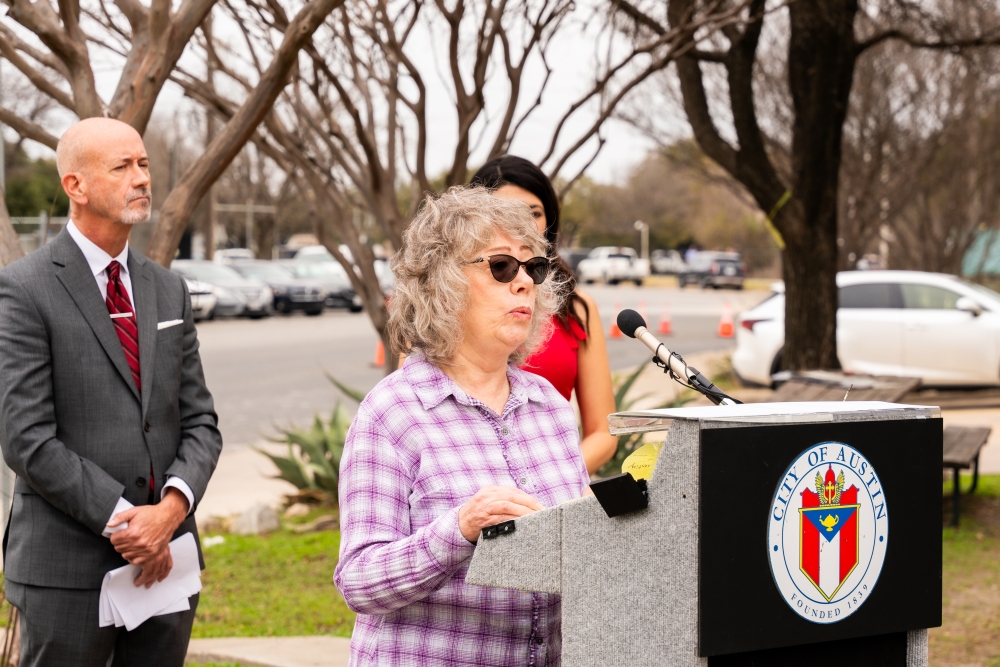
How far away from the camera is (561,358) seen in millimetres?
3303

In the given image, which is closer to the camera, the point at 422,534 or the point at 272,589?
the point at 422,534

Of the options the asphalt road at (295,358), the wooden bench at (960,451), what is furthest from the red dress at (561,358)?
the asphalt road at (295,358)

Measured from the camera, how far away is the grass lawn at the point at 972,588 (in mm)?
5082

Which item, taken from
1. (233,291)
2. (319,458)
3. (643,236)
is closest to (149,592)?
(319,458)

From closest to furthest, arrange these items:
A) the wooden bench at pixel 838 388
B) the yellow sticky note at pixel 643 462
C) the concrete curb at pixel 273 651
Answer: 1. the yellow sticky note at pixel 643 462
2. the concrete curb at pixel 273 651
3. the wooden bench at pixel 838 388

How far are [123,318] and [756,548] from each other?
2.02 m

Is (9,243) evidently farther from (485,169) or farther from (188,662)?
(188,662)

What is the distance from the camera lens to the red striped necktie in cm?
292

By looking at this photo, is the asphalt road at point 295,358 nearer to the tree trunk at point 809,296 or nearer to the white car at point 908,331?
the tree trunk at point 809,296

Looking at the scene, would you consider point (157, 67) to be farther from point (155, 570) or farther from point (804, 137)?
point (804, 137)

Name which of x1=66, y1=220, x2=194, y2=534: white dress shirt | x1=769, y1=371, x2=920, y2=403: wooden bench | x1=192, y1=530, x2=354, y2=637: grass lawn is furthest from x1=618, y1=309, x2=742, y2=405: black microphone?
x1=769, y1=371, x2=920, y2=403: wooden bench

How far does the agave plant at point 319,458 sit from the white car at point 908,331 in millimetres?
7005

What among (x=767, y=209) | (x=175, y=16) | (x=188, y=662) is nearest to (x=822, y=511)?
(x=175, y=16)

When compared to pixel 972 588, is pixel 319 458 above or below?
above
